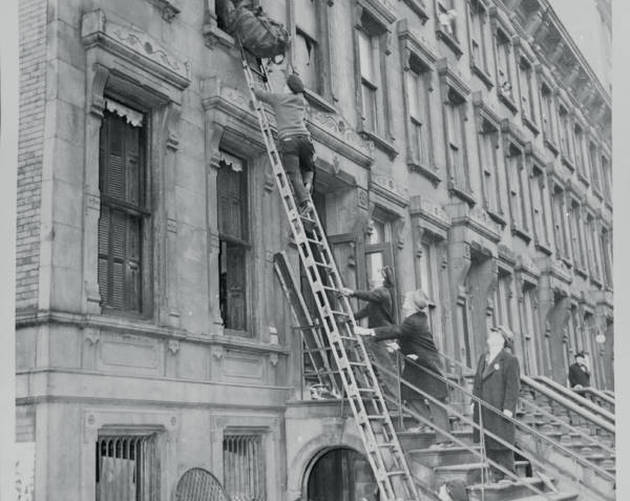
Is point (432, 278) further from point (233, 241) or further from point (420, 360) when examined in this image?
point (233, 241)

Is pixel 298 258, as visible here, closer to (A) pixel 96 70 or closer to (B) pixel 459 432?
(B) pixel 459 432

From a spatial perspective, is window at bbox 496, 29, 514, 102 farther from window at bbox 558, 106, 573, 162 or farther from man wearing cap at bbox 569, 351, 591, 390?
man wearing cap at bbox 569, 351, 591, 390

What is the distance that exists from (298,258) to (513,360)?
9.32 feet

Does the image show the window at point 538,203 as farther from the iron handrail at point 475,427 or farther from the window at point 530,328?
the iron handrail at point 475,427

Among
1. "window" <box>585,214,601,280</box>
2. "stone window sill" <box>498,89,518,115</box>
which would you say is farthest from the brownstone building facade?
"stone window sill" <box>498,89,518,115</box>

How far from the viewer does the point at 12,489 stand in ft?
19.4

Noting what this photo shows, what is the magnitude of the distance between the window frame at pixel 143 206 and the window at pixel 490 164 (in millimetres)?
10251

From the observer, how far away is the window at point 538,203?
62.1 feet

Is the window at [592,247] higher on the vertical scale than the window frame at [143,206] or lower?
higher

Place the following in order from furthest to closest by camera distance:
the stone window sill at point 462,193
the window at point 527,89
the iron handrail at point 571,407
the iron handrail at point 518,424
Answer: the window at point 527,89 < the stone window sill at point 462,193 < the iron handrail at point 571,407 < the iron handrail at point 518,424

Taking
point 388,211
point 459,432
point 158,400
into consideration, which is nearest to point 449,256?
point 388,211

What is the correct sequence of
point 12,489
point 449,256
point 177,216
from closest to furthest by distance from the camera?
point 12,489
point 177,216
point 449,256

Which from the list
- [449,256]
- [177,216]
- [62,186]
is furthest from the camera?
[449,256]

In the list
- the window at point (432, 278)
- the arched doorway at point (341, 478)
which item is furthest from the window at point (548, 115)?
the arched doorway at point (341, 478)
